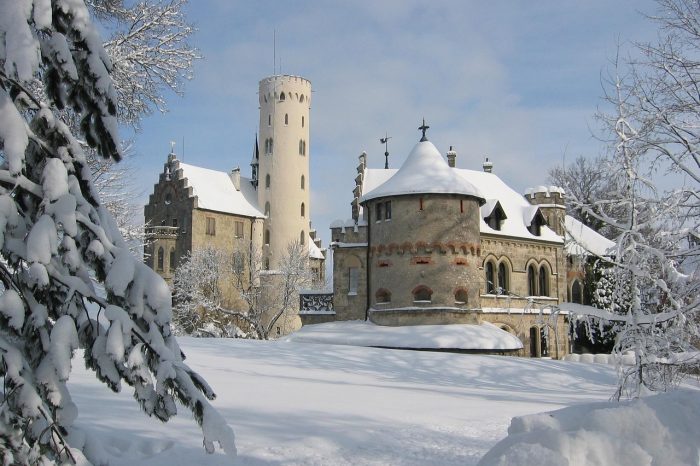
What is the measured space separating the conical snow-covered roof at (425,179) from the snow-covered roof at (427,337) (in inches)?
214

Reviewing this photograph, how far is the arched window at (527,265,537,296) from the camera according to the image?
35.2m

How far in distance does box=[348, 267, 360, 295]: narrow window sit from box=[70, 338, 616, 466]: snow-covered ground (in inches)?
500

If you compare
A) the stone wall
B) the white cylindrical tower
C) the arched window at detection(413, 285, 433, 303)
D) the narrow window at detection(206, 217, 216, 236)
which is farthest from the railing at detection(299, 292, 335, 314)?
the white cylindrical tower

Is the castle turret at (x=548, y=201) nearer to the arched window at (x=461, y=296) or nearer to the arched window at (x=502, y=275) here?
the arched window at (x=502, y=275)

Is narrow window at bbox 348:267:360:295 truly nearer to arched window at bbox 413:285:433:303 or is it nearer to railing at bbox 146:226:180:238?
arched window at bbox 413:285:433:303

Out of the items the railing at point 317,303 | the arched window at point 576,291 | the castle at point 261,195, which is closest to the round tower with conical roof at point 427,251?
the railing at point 317,303

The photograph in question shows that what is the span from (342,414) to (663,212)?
19.3 ft

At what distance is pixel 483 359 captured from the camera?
21750 mm

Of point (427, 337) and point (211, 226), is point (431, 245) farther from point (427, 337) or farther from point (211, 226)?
point (211, 226)

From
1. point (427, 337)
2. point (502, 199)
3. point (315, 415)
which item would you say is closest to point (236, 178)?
point (502, 199)

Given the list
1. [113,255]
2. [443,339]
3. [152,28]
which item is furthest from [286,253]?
A: [113,255]

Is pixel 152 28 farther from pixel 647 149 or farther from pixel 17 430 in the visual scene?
pixel 17 430

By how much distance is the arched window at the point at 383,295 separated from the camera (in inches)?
1110

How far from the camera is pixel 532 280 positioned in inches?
1396
